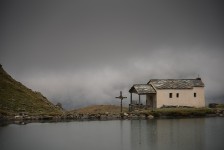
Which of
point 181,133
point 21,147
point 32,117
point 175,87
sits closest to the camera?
point 21,147

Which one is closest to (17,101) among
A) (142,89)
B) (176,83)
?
(142,89)

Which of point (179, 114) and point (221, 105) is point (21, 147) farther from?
point (221, 105)

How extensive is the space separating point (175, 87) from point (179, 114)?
8.51m

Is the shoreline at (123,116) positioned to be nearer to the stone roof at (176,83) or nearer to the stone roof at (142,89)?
the stone roof at (142,89)

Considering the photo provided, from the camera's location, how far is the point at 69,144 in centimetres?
3086

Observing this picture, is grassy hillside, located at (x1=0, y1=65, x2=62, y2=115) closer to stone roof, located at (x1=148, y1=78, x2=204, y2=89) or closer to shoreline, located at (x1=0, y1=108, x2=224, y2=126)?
shoreline, located at (x1=0, y1=108, x2=224, y2=126)

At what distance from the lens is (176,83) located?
69.3 m

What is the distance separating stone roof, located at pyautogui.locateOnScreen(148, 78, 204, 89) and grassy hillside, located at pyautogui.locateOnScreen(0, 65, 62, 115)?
20.7 meters

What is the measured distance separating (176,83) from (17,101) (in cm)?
3278

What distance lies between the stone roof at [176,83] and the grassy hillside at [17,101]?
20741 mm

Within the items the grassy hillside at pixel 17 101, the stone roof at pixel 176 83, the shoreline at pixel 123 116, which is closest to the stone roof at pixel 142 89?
the stone roof at pixel 176 83

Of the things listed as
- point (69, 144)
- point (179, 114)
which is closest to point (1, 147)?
point (69, 144)

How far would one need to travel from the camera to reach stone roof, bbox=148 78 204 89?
68.2 meters

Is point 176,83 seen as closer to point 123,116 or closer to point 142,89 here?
point 142,89
